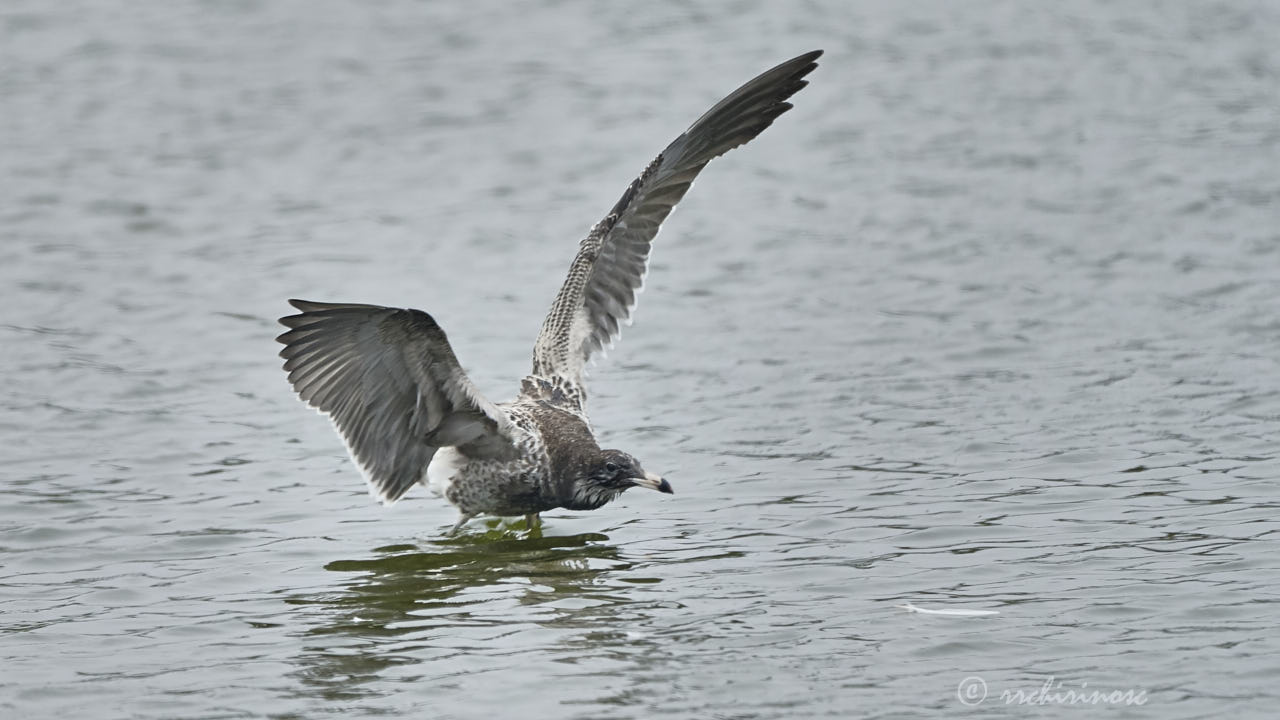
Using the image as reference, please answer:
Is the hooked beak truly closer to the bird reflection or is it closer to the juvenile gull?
the juvenile gull

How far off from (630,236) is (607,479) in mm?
1877

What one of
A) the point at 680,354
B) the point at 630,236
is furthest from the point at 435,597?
the point at 680,354

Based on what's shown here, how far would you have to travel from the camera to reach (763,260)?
40.7 feet

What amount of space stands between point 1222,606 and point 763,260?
20.7ft

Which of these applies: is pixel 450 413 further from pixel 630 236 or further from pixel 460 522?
pixel 630 236

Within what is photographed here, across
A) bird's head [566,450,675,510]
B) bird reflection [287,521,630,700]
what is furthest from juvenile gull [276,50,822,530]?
bird reflection [287,521,630,700]

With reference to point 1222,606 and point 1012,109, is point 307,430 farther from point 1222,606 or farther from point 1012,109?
point 1012,109

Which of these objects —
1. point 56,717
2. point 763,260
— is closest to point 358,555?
point 56,717

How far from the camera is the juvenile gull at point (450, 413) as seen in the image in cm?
738

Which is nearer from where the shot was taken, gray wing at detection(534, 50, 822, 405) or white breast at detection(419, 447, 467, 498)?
white breast at detection(419, 447, 467, 498)

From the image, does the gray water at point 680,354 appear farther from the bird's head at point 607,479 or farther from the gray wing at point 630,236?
the gray wing at point 630,236

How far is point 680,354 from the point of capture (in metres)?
10.8

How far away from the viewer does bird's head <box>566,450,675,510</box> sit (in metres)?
7.70

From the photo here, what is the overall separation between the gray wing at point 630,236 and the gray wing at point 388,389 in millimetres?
1084
